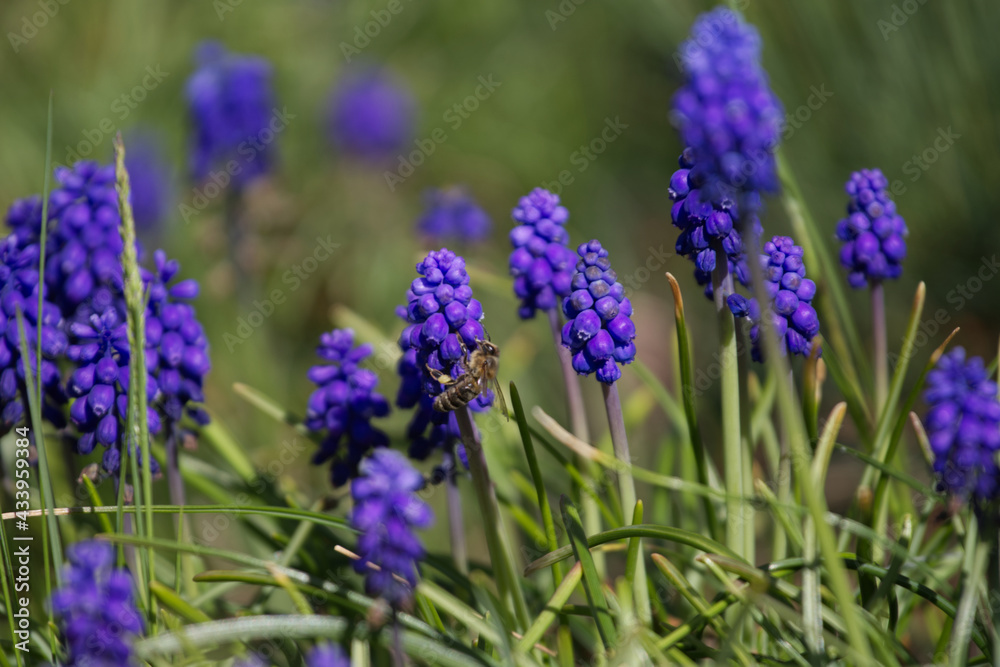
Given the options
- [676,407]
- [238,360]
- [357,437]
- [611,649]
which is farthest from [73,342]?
[238,360]

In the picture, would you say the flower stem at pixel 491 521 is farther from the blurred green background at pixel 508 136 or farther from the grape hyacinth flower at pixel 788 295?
the blurred green background at pixel 508 136

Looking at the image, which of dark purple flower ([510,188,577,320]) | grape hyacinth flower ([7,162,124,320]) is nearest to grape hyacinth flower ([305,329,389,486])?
dark purple flower ([510,188,577,320])

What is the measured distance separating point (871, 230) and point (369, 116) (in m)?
5.01

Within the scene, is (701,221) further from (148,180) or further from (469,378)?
(148,180)

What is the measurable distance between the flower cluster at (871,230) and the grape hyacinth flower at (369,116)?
4839 mm

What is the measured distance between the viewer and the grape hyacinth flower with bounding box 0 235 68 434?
9.01 feet

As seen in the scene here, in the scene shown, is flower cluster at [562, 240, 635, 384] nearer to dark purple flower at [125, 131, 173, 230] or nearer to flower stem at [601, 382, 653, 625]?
flower stem at [601, 382, 653, 625]

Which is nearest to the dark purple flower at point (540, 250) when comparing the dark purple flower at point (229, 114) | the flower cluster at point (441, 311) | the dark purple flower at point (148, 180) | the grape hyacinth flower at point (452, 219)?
the flower cluster at point (441, 311)

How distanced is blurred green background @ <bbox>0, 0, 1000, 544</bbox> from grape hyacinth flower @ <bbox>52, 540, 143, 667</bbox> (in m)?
2.04

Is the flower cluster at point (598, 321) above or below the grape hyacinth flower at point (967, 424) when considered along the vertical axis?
A: above

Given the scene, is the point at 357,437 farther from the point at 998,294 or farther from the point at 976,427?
the point at 998,294

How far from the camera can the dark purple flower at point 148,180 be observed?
623 cm

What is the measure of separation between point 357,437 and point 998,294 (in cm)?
353

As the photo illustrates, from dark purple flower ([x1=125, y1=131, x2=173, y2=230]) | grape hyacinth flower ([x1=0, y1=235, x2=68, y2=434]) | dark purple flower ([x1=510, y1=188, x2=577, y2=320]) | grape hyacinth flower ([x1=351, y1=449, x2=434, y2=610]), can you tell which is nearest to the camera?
grape hyacinth flower ([x1=351, y1=449, x2=434, y2=610])
